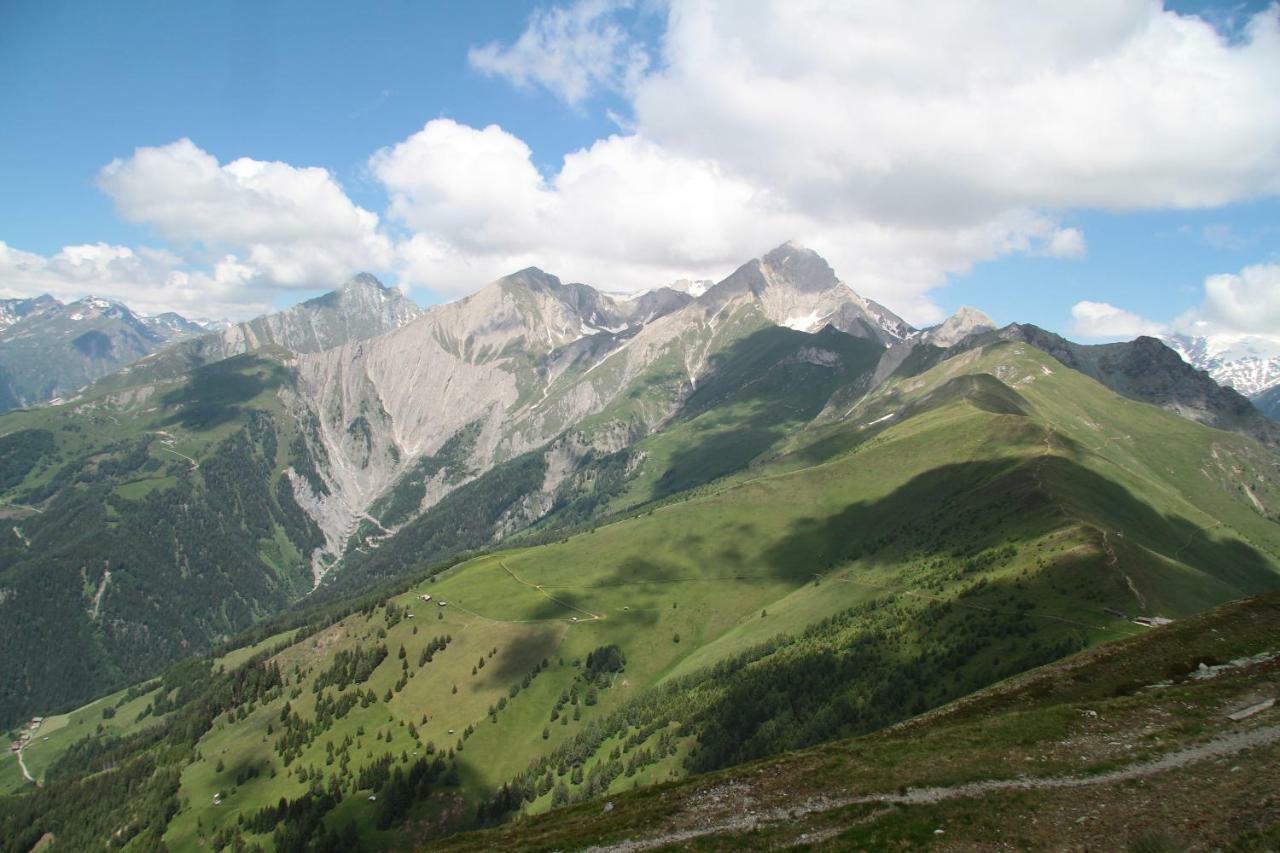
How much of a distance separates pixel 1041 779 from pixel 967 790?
4796mm

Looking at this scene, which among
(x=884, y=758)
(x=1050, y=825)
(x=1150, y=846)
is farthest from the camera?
(x=884, y=758)

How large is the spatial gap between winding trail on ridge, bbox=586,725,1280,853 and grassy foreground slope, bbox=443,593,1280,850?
0.13 m

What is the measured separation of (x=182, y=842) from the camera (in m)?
176

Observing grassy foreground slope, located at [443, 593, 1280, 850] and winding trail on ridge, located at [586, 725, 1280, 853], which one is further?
winding trail on ridge, located at [586, 725, 1280, 853]

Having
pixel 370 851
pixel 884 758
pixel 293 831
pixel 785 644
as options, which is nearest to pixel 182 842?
pixel 293 831

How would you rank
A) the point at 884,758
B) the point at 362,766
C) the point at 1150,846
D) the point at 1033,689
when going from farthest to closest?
1. the point at 362,766
2. the point at 1033,689
3. the point at 884,758
4. the point at 1150,846

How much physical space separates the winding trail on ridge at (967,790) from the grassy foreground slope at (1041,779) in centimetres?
13

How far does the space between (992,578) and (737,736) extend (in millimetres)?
72758

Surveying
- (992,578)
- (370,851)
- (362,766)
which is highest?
(992,578)

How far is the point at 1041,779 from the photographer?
4603 cm

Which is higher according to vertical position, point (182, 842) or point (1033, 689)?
point (1033, 689)

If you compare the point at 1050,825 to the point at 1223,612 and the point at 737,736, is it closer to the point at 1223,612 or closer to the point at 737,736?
the point at 1223,612

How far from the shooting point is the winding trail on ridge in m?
44.5

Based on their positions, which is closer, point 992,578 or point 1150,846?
point 1150,846
